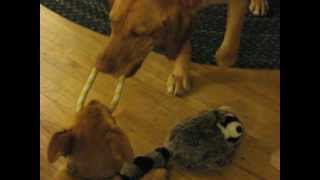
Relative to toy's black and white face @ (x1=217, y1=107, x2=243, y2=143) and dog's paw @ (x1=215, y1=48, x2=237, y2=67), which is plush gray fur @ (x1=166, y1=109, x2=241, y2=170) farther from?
dog's paw @ (x1=215, y1=48, x2=237, y2=67)

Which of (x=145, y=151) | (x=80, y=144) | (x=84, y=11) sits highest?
(x=84, y=11)

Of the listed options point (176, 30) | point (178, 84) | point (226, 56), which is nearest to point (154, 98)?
point (178, 84)

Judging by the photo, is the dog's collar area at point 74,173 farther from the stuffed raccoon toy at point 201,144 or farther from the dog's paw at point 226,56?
the dog's paw at point 226,56

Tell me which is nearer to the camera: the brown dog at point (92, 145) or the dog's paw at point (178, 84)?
the brown dog at point (92, 145)

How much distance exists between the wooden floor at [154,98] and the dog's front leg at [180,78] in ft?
0.06

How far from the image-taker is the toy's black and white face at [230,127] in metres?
1.16

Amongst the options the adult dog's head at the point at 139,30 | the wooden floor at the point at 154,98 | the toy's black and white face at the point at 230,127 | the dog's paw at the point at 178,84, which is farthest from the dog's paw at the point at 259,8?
the adult dog's head at the point at 139,30

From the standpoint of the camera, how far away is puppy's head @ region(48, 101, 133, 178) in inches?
37.8

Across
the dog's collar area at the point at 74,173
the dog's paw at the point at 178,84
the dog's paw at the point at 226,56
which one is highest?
the dog's paw at the point at 226,56

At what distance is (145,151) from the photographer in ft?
3.89

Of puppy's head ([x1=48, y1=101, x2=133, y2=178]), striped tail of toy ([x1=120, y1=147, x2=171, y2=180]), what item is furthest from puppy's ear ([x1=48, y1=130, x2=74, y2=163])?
striped tail of toy ([x1=120, y1=147, x2=171, y2=180])
